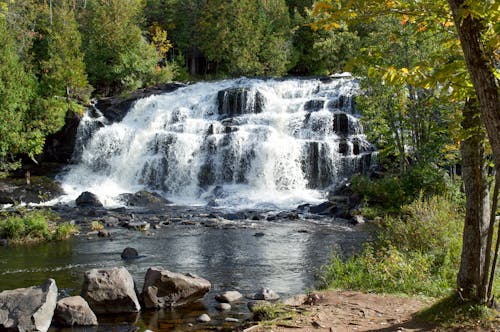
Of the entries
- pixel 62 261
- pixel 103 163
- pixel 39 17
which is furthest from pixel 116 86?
pixel 62 261

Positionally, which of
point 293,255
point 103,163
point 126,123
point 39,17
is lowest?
point 293,255

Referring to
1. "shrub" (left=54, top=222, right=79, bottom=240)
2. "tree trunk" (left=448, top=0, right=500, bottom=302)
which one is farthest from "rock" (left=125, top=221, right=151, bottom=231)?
"tree trunk" (left=448, top=0, right=500, bottom=302)

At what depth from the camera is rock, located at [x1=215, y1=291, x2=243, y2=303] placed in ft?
31.7

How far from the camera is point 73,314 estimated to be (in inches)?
334

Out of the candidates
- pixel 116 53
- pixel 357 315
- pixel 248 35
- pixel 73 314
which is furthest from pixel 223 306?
pixel 248 35

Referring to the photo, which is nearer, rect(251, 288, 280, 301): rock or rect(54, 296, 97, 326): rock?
rect(54, 296, 97, 326): rock

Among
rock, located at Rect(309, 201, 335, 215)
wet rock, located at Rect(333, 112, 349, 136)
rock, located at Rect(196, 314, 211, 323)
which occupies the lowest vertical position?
rock, located at Rect(196, 314, 211, 323)

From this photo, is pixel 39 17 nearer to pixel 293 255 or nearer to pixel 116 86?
pixel 116 86

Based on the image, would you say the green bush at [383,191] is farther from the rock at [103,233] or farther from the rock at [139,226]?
the rock at [103,233]

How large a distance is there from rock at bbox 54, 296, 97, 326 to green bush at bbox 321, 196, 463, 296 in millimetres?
3944

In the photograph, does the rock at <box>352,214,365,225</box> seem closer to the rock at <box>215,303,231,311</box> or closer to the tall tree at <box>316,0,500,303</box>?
the rock at <box>215,303,231,311</box>

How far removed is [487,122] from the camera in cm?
475

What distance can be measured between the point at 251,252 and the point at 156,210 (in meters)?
9.19

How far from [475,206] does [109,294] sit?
5.91 m
